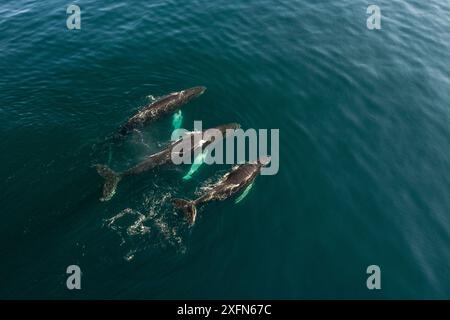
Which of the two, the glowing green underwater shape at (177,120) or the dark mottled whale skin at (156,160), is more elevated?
the glowing green underwater shape at (177,120)

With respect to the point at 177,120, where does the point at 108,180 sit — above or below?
below

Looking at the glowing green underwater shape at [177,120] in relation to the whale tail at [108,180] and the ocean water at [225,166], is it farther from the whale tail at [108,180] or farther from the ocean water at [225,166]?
the whale tail at [108,180]

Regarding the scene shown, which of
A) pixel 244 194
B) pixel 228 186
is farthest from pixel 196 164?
pixel 244 194

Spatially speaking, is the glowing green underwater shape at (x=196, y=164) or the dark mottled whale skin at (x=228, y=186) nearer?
the dark mottled whale skin at (x=228, y=186)

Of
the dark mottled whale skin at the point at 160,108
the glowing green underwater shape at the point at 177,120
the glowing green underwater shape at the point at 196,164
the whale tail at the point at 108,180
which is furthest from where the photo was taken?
the glowing green underwater shape at the point at 177,120

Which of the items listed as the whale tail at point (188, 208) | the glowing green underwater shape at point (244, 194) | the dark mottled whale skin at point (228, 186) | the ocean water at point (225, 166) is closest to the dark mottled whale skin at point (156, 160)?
the ocean water at point (225, 166)

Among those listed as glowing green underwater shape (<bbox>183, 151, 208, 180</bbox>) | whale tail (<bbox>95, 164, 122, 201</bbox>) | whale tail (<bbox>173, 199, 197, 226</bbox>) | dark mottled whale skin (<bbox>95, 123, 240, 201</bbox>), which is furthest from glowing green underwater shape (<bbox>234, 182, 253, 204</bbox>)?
whale tail (<bbox>95, 164, 122, 201</bbox>)

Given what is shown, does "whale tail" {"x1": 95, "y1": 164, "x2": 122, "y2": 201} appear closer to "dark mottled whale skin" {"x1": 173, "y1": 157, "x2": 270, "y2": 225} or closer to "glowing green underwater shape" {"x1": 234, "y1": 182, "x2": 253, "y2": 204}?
"dark mottled whale skin" {"x1": 173, "y1": 157, "x2": 270, "y2": 225}

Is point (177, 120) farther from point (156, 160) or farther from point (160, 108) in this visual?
point (156, 160)
